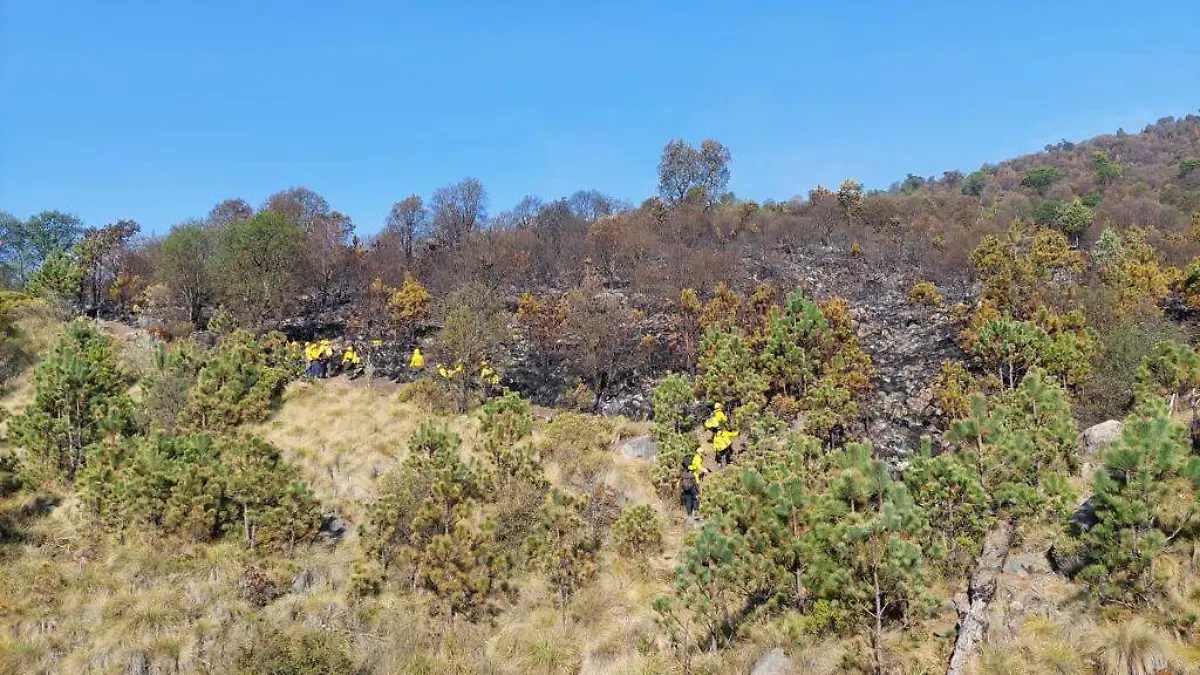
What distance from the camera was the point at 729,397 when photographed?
23.8 meters

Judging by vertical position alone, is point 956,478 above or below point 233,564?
above

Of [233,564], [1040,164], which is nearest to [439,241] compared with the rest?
[233,564]

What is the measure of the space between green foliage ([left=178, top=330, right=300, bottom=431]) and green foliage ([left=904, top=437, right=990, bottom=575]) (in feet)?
73.1

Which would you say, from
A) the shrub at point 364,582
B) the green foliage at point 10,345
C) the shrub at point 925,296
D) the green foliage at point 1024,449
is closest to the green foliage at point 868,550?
the green foliage at point 1024,449

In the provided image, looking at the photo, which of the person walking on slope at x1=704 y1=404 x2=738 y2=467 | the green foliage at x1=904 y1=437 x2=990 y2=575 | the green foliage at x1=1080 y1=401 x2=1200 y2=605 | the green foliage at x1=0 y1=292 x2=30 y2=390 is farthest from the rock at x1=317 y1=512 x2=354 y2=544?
the green foliage at x1=0 y1=292 x2=30 y2=390

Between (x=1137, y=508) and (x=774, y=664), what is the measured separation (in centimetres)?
634

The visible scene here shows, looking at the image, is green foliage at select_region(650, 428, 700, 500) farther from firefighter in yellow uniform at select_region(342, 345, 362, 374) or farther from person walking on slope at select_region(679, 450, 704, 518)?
firefighter in yellow uniform at select_region(342, 345, 362, 374)

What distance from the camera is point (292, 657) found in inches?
450

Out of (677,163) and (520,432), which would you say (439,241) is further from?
(520,432)

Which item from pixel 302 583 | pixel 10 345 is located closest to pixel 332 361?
pixel 10 345

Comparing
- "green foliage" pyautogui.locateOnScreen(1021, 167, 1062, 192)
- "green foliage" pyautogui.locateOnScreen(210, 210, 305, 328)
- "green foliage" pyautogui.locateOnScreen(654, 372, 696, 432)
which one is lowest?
"green foliage" pyautogui.locateOnScreen(654, 372, 696, 432)

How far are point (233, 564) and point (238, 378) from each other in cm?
1104

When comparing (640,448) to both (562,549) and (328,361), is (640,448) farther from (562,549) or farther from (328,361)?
(328,361)

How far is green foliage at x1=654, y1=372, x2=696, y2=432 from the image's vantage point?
22.9m
